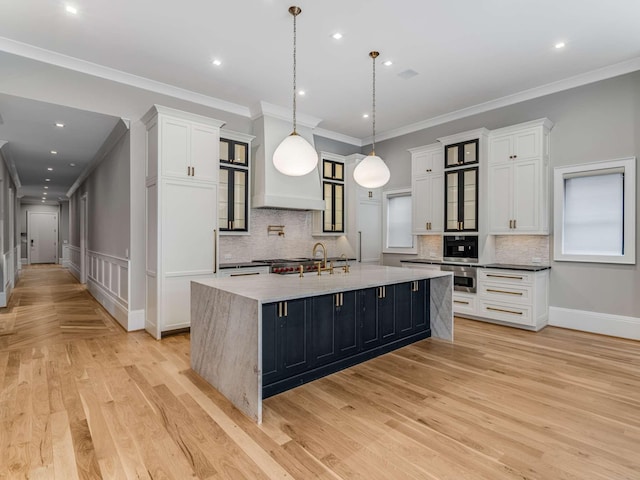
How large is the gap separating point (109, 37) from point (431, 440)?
4600 mm

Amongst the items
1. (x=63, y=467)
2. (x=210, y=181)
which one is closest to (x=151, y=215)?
(x=210, y=181)

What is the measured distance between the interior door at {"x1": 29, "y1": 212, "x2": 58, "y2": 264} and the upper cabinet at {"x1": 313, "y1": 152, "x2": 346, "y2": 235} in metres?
14.8

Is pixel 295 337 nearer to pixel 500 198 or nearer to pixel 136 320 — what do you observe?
pixel 136 320

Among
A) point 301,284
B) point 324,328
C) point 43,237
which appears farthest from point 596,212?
point 43,237

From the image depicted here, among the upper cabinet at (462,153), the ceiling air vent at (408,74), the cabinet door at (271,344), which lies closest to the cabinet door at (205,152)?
the ceiling air vent at (408,74)

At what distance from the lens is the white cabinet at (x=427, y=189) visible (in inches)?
230

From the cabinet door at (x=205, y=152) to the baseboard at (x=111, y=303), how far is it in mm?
2106

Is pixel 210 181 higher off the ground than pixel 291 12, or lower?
lower

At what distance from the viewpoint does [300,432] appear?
227 centimetres

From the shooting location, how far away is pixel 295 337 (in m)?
2.84

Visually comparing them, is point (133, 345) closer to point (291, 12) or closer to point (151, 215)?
point (151, 215)

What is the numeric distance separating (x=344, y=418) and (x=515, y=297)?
11.3 feet

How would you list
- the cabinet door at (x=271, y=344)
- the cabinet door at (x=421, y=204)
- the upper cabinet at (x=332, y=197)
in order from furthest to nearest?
1. the upper cabinet at (x=332, y=197)
2. the cabinet door at (x=421, y=204)
3. the cabinet door at (x=271, y=344)

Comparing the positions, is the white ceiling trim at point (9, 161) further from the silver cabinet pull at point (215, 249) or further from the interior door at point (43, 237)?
the interior door at point (43, 237)
